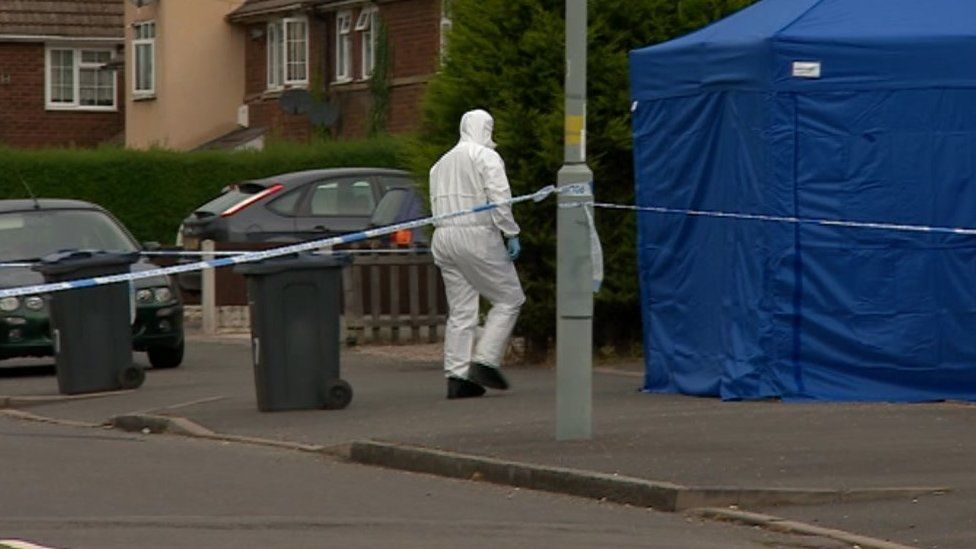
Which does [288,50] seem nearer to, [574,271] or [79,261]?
[79,261]

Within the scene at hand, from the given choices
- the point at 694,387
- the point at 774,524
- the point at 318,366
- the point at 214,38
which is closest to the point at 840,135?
the point at 694,387

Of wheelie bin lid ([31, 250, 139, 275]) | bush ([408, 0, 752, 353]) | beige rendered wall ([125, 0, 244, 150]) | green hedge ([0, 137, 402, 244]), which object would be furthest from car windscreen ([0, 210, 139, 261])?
beige rendered wall ([125, 0, 244, 150])

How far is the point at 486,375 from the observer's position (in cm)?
1596

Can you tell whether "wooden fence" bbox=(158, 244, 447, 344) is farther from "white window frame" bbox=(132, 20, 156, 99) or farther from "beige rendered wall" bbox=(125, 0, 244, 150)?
"white window frame" bbox=(132, 20, 156, 99)

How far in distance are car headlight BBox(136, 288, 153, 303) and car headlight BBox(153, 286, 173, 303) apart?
66 millimetres

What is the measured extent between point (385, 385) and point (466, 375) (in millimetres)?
2112

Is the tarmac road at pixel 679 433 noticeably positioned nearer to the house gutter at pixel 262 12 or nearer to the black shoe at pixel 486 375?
the black shoe at pixel 486 375

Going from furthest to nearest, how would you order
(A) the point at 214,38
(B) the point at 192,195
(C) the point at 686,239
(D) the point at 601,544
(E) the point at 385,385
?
1. (A) the point at 214,38
2. (B) the point at 192,195
3. (E) the point at 385,385
4. (C) the point at 686,239
5. (D) the point at 601,544

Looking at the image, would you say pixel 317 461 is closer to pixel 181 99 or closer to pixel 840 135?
pixel 840 135

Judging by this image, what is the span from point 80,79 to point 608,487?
42.7m

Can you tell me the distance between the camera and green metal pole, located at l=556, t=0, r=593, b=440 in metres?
13.1

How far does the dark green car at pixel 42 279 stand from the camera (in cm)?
2016

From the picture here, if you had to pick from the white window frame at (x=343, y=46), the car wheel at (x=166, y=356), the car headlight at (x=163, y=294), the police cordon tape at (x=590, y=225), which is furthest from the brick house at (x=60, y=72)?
the police cordon tape at (x=590, y=225)

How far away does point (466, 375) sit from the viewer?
630 inches
